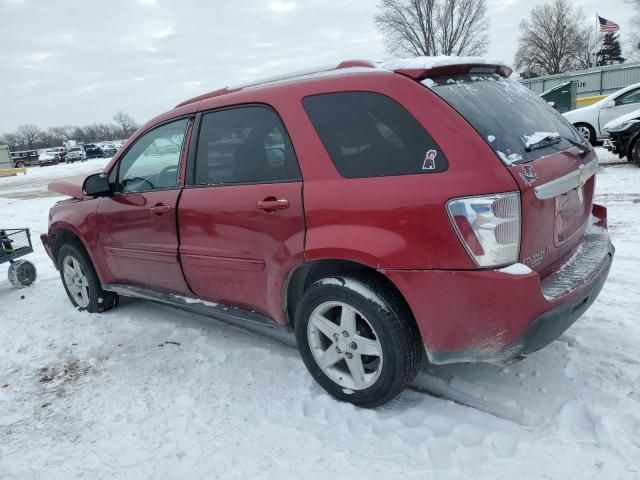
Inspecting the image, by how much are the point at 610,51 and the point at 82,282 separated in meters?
79.9

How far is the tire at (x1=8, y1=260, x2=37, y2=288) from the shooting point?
5.67 m

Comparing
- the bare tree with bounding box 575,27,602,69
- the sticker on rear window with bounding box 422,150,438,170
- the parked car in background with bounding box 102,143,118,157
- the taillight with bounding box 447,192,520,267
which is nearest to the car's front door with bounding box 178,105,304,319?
the sticker on rear window with bounding box 422,150,438,170

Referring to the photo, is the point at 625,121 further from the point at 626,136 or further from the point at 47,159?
the point at 47,159

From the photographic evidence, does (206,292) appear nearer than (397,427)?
No

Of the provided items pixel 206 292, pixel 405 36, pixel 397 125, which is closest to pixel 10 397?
pixel 206 292

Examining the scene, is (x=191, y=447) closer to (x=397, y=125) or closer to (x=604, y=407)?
(x=397, y=125)

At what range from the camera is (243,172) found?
3.14m

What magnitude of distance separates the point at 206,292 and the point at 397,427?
162 centimetres

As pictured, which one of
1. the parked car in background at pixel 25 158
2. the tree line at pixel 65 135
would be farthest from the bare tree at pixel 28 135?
the parked car in background at pixel 25 158

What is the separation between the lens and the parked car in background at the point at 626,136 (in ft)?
30.9

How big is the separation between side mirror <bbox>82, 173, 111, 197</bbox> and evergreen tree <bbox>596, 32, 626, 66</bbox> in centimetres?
7555

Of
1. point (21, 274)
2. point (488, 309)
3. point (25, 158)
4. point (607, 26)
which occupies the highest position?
point (607, 26)

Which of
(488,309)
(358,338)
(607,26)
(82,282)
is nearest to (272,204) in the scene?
(358,338)

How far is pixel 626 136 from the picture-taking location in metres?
9.59
